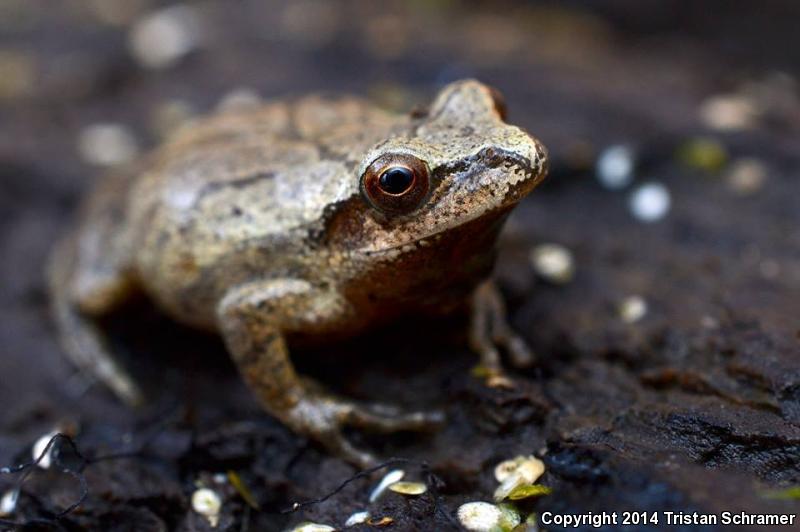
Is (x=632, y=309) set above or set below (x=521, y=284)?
below

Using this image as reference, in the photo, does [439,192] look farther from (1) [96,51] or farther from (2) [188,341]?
(1) [96,51]

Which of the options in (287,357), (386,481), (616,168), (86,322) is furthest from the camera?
(616,168)

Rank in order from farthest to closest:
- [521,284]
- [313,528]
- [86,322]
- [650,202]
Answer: [650,202] < [86,322] < [521,284] < [313,528]

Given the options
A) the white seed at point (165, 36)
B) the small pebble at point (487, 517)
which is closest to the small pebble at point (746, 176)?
the small pebble at point (487, 517)

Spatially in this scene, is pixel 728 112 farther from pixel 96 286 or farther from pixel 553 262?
pixel 96 286

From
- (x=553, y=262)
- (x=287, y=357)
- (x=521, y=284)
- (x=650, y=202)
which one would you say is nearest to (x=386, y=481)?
(x=287, y=357)

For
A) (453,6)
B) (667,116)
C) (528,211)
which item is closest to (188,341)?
(528,211)

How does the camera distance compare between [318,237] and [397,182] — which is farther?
[318,237]
